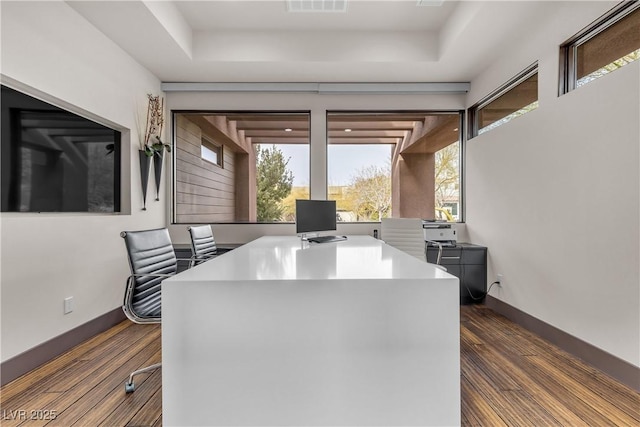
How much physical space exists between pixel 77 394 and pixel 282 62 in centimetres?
325

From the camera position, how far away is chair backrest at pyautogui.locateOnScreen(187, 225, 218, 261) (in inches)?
111

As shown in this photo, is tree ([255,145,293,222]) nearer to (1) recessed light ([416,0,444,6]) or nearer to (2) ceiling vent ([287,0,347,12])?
(2) ceiling vent ([287,0,347,12])

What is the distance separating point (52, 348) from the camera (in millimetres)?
2338

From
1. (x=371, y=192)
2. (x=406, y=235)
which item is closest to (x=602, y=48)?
(x=406, y=235)

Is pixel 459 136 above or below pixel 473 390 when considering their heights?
above

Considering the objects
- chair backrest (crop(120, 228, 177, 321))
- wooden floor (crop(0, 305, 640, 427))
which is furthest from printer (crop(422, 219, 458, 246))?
chair backrest (crop(120, 228, 177, 321))

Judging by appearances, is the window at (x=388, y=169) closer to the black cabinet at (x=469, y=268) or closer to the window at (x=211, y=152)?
the black cabinet at (x=469, y=268)

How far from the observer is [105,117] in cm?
292

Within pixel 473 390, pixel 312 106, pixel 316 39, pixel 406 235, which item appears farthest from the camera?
pixel 312 106

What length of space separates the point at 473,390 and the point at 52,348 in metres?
2.84

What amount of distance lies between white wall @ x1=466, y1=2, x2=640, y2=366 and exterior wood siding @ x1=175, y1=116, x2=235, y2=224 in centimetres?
321

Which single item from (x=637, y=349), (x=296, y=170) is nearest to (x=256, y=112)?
(x=296, y=170)

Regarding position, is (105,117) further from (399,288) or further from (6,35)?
(399,288)

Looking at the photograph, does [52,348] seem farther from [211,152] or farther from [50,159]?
[211,152]
